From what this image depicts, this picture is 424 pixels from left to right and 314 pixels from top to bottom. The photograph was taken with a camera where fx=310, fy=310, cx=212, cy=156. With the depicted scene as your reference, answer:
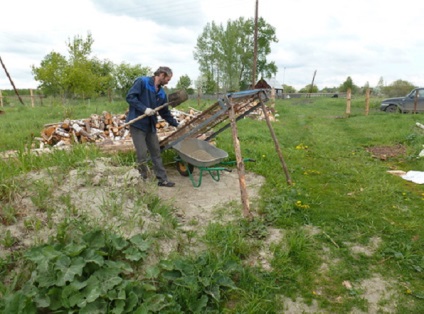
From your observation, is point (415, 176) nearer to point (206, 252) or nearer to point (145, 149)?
point (206, 252)

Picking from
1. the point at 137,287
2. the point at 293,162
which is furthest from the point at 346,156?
the point at 137,287

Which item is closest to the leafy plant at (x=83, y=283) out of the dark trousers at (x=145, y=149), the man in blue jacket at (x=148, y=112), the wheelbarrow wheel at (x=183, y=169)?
the man in blue jacket at (x=148, y=112)

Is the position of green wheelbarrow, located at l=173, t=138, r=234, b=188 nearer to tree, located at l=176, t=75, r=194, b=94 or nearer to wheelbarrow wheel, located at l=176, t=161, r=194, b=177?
wheelbarrow wheel, located at l=176, t=161, r=194, b=177

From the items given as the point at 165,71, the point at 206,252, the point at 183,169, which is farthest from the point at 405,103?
the point at 206,252

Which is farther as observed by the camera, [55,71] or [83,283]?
[55,71]

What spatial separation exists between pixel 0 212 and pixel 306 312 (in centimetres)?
288

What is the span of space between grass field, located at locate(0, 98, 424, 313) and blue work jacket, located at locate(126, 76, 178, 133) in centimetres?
92

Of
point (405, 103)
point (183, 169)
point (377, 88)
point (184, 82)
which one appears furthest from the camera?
point (184, 82)

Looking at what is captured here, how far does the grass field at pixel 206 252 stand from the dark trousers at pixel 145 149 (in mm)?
801

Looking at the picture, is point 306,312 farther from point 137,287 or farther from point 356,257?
point 137,287

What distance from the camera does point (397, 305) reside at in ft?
8.49

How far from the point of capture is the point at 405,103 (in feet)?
49.1

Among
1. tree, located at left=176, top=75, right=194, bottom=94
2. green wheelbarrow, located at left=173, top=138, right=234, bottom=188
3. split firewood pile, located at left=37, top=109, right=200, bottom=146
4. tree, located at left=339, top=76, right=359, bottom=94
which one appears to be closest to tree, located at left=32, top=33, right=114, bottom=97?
split firewood pile, located at left=37, top=109, right=200, bottom=146

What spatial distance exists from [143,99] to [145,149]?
80cm
